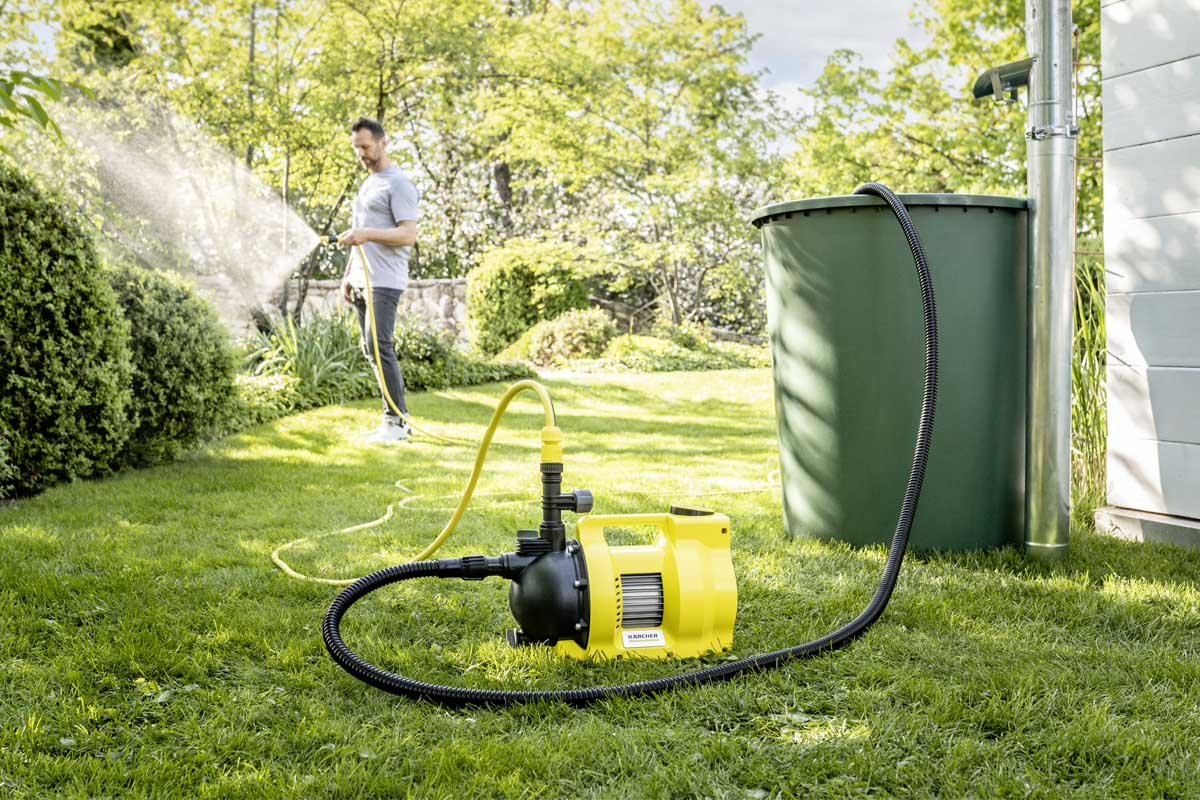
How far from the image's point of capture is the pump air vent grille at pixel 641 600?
1745 millimetres

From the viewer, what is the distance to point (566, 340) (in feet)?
32.3

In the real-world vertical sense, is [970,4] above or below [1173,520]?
above

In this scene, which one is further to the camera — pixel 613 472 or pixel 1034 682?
pixel 613 472

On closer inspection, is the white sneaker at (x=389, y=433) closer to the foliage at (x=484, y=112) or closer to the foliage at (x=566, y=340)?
the foliage at (x=484, y=112)

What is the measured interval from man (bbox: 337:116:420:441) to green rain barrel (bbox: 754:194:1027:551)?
2755mm

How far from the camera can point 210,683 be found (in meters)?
1.70

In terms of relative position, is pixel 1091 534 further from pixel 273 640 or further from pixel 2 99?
pixel 2 99

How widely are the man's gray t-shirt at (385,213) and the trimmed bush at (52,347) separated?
4.67 ft

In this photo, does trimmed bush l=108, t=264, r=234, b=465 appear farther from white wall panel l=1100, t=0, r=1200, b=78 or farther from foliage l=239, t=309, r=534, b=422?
white wall panel l=1100, t=0, r=1200, b=78

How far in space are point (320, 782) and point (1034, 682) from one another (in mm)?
1158

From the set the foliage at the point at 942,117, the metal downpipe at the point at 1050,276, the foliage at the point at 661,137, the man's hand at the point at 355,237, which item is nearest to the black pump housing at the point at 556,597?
the metal downpipe at the point at 1050,276

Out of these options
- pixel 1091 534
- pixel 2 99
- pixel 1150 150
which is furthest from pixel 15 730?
pixel 1150 150

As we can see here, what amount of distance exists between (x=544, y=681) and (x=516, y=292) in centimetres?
937

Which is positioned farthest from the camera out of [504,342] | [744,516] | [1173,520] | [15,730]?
[504,342]
